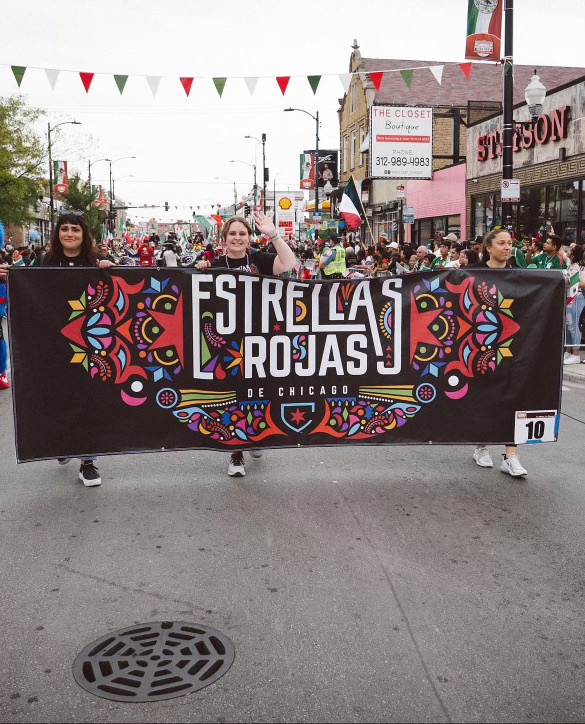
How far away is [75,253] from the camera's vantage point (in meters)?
5.82

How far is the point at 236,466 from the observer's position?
5973 mm

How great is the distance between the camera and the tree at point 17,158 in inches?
1471

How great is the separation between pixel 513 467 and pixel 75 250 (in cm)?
380

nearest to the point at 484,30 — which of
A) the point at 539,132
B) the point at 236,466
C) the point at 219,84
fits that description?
the point at 219,84

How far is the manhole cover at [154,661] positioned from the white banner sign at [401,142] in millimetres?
25633

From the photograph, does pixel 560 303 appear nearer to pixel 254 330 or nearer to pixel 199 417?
pixel 254 330

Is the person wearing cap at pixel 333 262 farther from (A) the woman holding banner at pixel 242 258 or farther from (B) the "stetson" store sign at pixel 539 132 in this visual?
(A) the woman holding banner at pixel 242 258

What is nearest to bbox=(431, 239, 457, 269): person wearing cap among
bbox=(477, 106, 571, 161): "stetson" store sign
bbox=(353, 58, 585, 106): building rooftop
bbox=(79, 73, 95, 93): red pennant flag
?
bbox=(477, 106, 571, 161): "stetson" store sign

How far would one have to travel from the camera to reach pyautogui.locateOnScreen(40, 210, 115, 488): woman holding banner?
5.70 meters

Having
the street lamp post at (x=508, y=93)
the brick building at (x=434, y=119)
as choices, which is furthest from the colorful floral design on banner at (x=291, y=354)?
the brick building at (x=434, y=119)

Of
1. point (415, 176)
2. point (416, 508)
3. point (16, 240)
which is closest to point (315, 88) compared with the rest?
point (416, 508)

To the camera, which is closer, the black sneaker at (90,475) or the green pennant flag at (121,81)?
the black sneaker at (90,475)

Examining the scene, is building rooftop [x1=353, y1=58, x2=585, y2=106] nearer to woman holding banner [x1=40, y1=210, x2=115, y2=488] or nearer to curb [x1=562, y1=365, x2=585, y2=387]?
curb [x1=562, y1=365, x2=585, y2=387]

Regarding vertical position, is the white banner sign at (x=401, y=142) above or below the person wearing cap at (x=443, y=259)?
above
